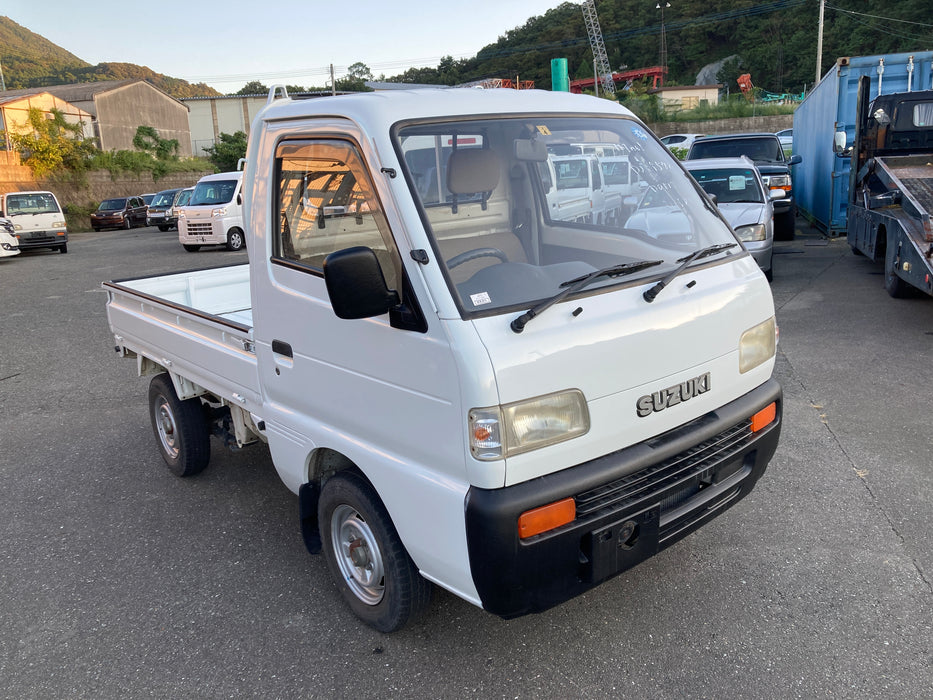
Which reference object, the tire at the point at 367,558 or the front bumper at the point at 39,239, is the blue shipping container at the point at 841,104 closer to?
the tire at the point at 367,558

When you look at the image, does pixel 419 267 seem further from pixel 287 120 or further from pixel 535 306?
pixel 287 120

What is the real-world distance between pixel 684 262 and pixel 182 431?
3.32 metres

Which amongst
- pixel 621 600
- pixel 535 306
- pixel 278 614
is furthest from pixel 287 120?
pixel 621 600

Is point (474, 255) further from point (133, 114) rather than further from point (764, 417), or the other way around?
point (133, 114)

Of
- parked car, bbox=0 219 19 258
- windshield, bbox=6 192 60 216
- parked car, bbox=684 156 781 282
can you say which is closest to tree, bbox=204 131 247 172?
windshield, bbox=6 192 60 216

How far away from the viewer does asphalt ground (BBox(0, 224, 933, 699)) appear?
278 centimetres

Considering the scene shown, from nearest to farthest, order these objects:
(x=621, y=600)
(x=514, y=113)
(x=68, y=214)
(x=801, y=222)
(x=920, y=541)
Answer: (x=514, y=113) < (x=621, y=600) < (x=920, y=541) < (x=801, y=222) < (x=68, y=214)

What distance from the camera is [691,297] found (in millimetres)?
2824

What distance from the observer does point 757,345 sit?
312cm

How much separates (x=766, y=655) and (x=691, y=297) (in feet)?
4.64

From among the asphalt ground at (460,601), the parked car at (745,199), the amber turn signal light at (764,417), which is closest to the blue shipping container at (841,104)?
the parked car at (745,199)

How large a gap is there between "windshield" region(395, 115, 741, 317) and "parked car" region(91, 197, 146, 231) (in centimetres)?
3136

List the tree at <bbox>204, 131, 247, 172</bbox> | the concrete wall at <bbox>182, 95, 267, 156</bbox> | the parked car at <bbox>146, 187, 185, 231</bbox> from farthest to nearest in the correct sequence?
the concrete wall at <bbox>182, 95, 267, 156</bbox> → the tree at <bbox>204, 131, 247, 172</bbox> → the parked car at <bbox>146, 187, 185, 231</bbox>

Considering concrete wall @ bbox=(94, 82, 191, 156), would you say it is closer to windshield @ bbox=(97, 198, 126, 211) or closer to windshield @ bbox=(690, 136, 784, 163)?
windshield @ bbox=(97, 198, 126, 211)
